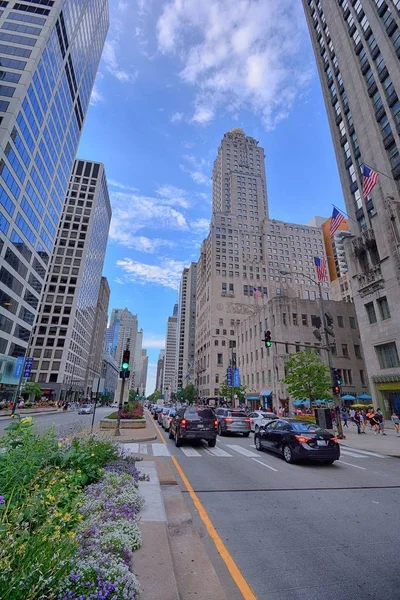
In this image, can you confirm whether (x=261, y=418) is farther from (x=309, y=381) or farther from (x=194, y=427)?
(x=194, y=427)

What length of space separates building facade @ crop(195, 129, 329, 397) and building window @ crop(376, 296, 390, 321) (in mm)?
57993

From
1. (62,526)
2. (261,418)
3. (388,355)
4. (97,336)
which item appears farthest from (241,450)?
(97,336)

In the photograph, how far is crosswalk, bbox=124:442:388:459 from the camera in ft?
42.2

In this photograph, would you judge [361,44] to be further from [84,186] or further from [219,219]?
[84,186]

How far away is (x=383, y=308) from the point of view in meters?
A: 33.2

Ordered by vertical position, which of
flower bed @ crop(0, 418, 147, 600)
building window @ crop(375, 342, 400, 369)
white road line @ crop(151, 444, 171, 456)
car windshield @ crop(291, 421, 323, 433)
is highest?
building window @ crop(375, 342, 400, 369)

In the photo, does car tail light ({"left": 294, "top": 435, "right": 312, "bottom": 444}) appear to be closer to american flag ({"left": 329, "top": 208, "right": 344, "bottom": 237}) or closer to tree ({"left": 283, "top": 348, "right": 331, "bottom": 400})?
american flag ({"left": 329, "top": 208, "right": 344, "bottom": 237})

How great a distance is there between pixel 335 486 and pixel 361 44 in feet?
178

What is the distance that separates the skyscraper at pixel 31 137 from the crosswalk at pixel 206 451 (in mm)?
48417

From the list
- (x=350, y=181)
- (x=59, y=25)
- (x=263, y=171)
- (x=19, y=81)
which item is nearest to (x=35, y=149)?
(x=19, y=81)

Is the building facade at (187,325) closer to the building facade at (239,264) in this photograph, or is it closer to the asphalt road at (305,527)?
the building facade at (239,264)

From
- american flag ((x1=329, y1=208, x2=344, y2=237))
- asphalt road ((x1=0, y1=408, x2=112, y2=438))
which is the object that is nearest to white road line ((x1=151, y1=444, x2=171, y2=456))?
asphalt road ((x1=0, y1=408, x2=112, y2=438))

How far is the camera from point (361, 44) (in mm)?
40781

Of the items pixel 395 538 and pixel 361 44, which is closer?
pixel 395 538
